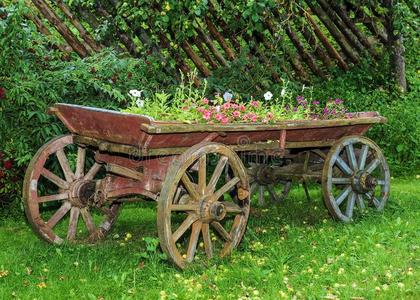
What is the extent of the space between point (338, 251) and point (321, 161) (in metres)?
1.71

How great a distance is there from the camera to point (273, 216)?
661cm

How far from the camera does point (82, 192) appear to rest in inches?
214

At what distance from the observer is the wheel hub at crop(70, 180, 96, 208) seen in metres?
5.43

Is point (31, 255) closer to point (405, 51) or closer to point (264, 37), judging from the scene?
point (264, 37)

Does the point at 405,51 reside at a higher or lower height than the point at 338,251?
higher

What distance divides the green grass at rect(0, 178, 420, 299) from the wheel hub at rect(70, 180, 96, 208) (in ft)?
1.08

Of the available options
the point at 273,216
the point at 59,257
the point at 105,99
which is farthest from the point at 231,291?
the point at 105,99

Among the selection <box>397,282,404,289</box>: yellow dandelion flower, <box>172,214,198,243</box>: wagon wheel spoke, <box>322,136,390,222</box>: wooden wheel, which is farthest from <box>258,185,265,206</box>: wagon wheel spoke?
<box>397,282,404,289</box>: yellow dandelion flower

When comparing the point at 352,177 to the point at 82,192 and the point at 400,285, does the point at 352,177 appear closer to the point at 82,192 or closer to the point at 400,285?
the point at 400,285

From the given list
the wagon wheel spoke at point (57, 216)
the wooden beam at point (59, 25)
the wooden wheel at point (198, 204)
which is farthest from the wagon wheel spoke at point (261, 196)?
the wooden beam at point (59, 25)

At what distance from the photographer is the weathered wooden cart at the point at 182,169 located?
4.72m

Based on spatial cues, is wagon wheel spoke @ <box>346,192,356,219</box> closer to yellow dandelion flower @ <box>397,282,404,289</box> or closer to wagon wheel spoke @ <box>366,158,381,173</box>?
wagon wheel spoke @ <box>366,158,381,173</box>

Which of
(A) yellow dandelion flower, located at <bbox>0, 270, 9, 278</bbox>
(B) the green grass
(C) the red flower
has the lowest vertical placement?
(A) yellow dandelion flower, located at <bbox>0, 270, 9, 278</bbox>

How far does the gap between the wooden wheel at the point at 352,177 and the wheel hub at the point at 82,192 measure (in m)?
1.87
